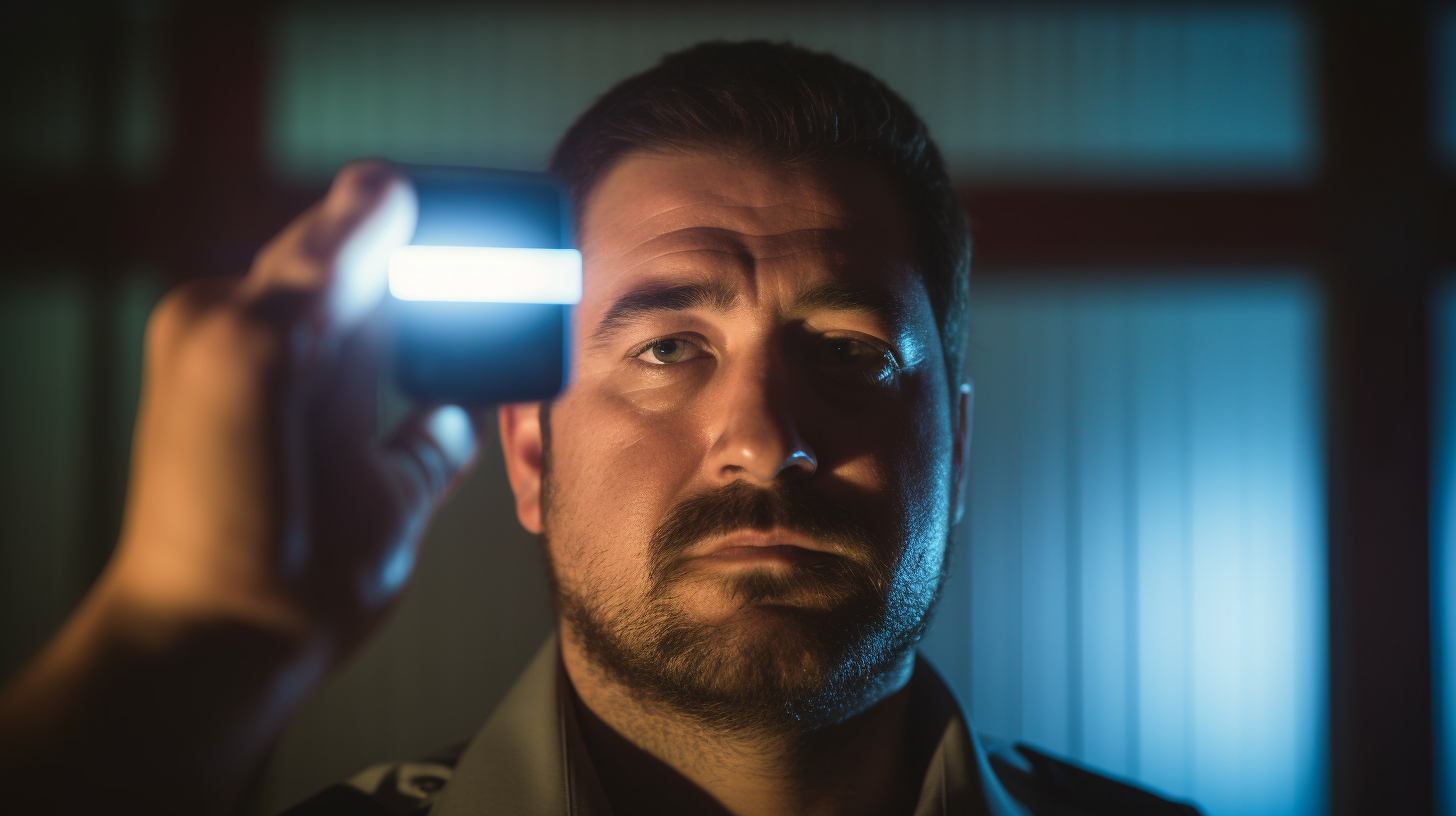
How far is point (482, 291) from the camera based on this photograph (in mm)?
654

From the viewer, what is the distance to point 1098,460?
2277 mm

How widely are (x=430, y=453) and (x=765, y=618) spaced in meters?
0.43

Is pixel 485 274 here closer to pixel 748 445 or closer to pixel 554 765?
pixel 748 445

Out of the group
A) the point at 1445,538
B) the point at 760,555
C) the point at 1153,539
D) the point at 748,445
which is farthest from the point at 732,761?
the point at 1445,538

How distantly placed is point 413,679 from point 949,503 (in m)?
1.69

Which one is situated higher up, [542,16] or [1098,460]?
[542,16]

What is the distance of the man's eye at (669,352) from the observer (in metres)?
0.97

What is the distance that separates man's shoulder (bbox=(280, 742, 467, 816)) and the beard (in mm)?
362

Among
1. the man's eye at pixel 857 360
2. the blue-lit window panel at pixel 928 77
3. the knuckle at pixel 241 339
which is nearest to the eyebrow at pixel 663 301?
the man's eye at pixel 857 360

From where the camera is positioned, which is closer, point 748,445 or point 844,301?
point 748,445

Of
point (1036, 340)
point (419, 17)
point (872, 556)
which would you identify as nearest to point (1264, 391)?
point (1036, 340)

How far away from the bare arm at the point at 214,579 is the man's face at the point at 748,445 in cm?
44

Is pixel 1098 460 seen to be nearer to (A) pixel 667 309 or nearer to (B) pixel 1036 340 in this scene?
(B) pixel 1036 340

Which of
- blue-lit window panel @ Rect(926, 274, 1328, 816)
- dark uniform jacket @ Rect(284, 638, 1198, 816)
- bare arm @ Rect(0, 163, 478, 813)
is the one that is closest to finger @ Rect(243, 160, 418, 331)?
bare arm @ Rect(0, 163, 478, 813)
